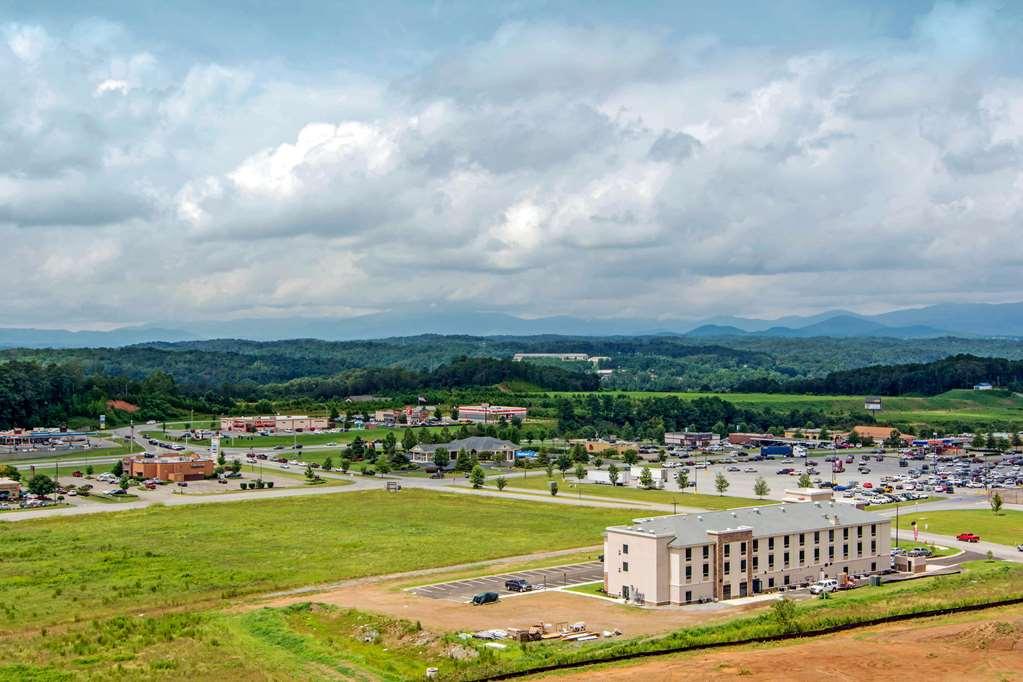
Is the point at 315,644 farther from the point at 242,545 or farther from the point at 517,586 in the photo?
the point at 242,545

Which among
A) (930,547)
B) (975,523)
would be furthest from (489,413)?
(930,547)

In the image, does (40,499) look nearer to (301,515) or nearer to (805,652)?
(301,515)

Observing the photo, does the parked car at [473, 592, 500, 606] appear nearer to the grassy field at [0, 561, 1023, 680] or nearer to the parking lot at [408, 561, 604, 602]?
the parking lot at [408, 561, 604, 602]

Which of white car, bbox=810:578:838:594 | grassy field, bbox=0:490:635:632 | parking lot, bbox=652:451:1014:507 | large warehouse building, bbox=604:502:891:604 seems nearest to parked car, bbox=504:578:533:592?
large warehouse building, bbox=604:502:891:604

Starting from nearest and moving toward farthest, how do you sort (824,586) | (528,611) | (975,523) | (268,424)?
(528,611), (824,586), (975,523), (268,424)

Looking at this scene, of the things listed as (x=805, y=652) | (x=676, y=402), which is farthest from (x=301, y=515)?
(x=676, y=402)

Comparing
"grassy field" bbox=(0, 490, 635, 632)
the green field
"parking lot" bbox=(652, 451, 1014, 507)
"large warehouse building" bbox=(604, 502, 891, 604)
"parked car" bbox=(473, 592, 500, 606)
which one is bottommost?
"parking lot" bbox=(652, 451, 1014, 507)
